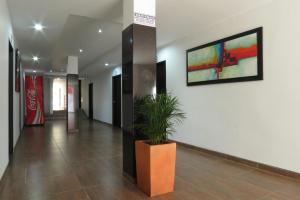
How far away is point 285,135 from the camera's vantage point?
9.99ft

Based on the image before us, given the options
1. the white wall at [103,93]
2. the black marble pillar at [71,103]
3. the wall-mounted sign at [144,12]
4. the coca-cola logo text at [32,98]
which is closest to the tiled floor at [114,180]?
the wall-mounted sign at [144,12]

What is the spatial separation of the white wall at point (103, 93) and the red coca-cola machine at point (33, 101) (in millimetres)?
2947

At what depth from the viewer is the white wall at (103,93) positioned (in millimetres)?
9617

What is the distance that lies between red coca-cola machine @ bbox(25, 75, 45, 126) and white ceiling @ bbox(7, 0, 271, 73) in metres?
3.73

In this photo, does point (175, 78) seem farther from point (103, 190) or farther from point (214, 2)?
point (103, 190)

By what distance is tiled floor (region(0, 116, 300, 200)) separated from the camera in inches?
96.0

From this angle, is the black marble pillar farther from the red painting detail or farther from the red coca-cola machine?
the red painting detail

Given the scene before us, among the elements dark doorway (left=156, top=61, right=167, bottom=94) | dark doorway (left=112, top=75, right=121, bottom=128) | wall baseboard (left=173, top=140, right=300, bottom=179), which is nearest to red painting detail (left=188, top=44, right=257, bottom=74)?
wall baseboard (left=173, top=140, right=300, bottom=179)

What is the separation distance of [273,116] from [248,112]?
16.9 inches

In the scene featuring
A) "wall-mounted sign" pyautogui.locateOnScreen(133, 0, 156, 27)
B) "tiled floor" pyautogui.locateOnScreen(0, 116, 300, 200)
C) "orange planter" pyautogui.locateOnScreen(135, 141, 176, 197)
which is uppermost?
"wall-mounted sign" pyautogui.locateOnScreen(133, 0, 156, 27)

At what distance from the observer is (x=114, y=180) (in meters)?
2.89

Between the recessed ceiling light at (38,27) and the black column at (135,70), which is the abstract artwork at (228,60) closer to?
the black column at (135,70)

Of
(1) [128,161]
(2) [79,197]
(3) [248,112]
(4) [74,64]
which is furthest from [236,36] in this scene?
(4) [74,64]

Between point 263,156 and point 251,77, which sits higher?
point 251,77
